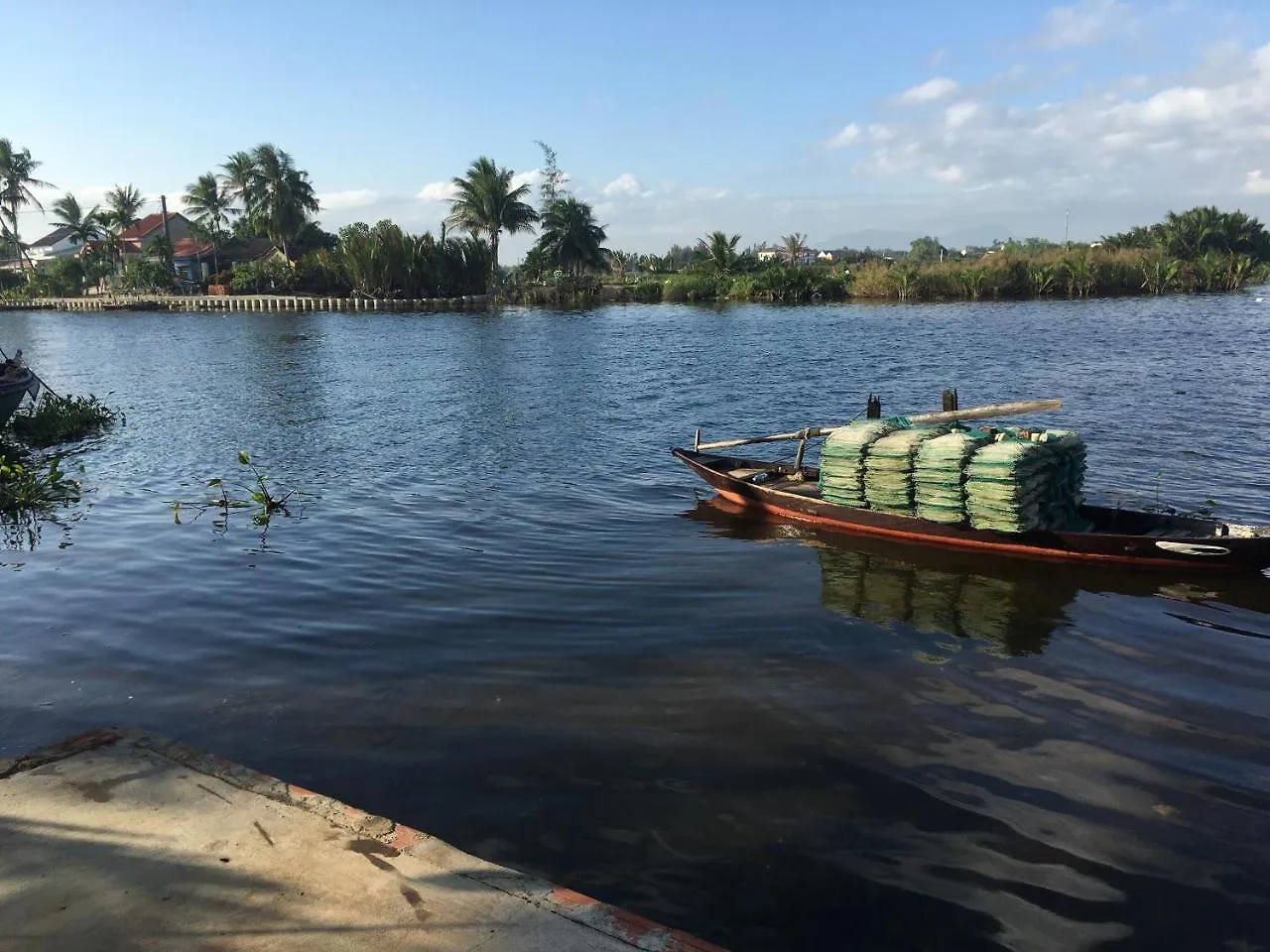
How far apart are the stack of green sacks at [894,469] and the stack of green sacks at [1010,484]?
3.28 feet

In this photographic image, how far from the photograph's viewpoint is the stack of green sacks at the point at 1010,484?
12.0 meters

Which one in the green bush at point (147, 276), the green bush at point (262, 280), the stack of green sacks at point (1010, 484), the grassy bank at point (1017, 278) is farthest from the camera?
the green bush at point (147, 276)

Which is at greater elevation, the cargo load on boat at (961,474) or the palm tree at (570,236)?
the palm tree at (570,236)

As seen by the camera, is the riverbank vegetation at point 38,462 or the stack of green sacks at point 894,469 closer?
the stack of green sacks at point 894,469

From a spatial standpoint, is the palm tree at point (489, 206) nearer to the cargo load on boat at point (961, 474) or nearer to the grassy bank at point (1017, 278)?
the grassy bank at point (1017, 278)

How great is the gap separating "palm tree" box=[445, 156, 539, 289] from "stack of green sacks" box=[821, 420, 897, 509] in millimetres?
77551

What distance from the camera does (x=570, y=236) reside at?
302 feet

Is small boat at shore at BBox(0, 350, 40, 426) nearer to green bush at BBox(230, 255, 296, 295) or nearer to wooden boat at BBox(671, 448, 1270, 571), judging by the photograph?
wooden boat at BBox(671, 448, 1270, 571)

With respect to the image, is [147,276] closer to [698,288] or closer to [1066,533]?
[698,288]

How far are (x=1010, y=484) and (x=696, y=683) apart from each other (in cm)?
594

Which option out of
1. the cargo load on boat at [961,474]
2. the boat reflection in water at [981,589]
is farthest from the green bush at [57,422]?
the boat reflection in water at [981,589]

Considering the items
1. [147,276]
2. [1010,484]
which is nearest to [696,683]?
[1010,484]

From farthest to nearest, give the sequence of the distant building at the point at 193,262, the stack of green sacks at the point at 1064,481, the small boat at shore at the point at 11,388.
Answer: the distant building at the point at 193,262 → the small boat at shore at the point at 11,388 → the stack of green sacks at the point at 1064,481

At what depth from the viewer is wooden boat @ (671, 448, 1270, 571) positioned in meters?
11.5
